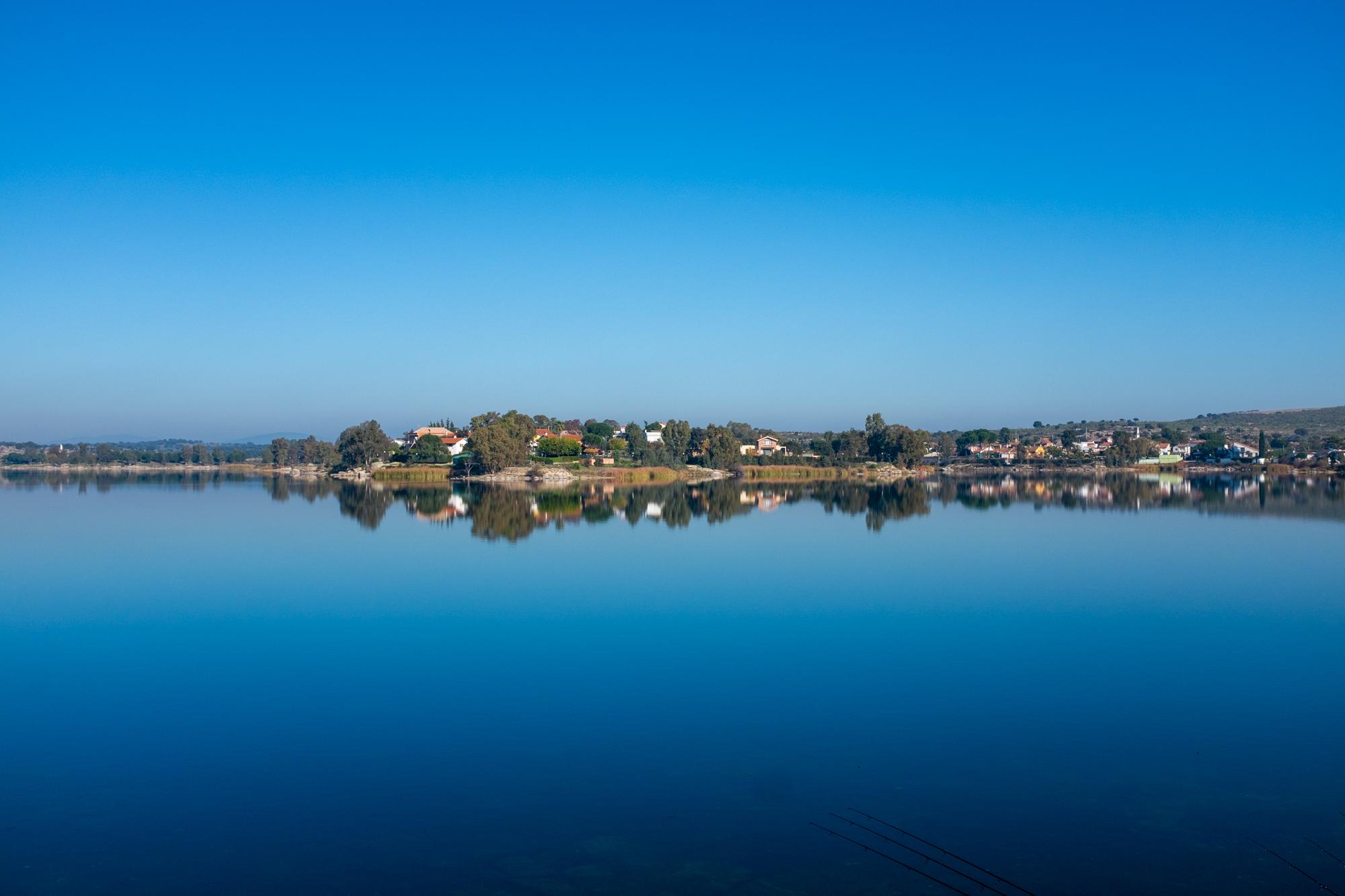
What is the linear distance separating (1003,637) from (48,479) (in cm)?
8380

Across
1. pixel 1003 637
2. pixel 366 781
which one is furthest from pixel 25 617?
pixel 1003 637

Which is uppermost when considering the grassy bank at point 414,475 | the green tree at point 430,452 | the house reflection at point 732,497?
the green tree at point 430,452

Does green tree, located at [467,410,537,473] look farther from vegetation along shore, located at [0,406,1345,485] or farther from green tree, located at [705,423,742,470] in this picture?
green tree, located at [705,423,742,470]

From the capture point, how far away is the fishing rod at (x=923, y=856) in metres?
5.57

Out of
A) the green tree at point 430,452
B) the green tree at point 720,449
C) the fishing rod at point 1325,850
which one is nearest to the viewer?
the fishing rod at point 1325,850

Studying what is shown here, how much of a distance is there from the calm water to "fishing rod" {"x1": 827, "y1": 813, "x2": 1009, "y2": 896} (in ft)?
0.40

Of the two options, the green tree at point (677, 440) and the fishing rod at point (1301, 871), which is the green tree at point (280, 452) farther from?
the fishing rod at point (1301, 871)

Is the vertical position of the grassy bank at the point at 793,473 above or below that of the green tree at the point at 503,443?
below

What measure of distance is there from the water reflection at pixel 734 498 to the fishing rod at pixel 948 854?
1958 cm

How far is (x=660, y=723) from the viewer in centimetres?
883

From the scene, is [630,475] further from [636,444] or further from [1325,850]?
[1325,850]

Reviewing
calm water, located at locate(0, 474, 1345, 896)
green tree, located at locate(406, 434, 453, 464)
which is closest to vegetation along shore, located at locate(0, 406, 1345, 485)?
green tree, located at locate(406, 434, 453, 464)

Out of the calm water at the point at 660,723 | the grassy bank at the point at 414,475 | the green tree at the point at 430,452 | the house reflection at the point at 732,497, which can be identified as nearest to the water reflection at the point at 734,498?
the house reflection at the point at 732,497

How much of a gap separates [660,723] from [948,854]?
338 centimetres
